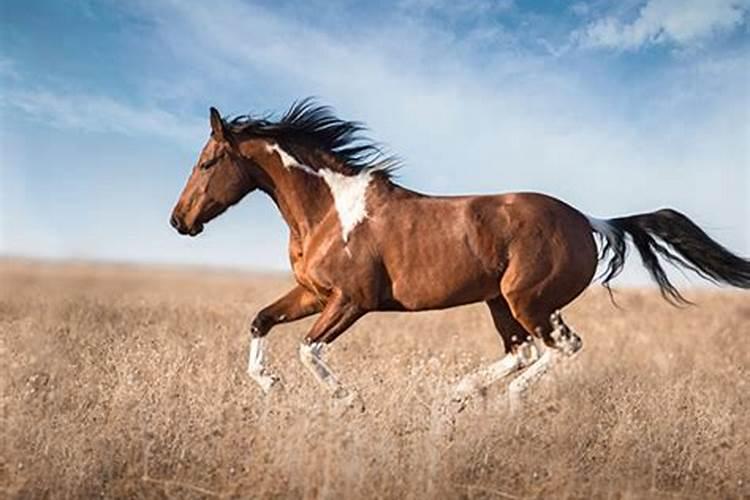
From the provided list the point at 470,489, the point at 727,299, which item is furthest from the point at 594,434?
the point at 727,299

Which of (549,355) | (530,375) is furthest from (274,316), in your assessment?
(549,355)

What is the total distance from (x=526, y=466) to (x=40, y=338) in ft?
14.9

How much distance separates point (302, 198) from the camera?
7.05 m

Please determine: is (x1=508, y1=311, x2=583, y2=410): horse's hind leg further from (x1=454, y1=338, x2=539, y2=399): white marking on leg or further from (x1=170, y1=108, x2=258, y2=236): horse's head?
(x1=170, y1=108, x2=258, y2=236): horse's head

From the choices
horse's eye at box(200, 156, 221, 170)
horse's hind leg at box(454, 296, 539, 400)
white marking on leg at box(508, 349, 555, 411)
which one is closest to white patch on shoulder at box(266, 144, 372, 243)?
horse's eye at box(200, 156, 221, 170)

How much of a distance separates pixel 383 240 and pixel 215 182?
56.2 inches

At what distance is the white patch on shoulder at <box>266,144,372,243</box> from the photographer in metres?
6.79

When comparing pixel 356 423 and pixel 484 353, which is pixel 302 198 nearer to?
pixel 356 423

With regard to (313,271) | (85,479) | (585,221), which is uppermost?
(585,221)

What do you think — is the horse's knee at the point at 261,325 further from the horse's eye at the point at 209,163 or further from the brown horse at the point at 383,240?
the horse's eye at the point at 209,163

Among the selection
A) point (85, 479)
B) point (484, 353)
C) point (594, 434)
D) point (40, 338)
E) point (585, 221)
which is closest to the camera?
point (85, 479)

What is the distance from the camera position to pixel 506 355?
23.5 feet

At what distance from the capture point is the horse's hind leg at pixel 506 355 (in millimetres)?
6449

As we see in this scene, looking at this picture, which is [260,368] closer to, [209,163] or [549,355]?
[209,163]
